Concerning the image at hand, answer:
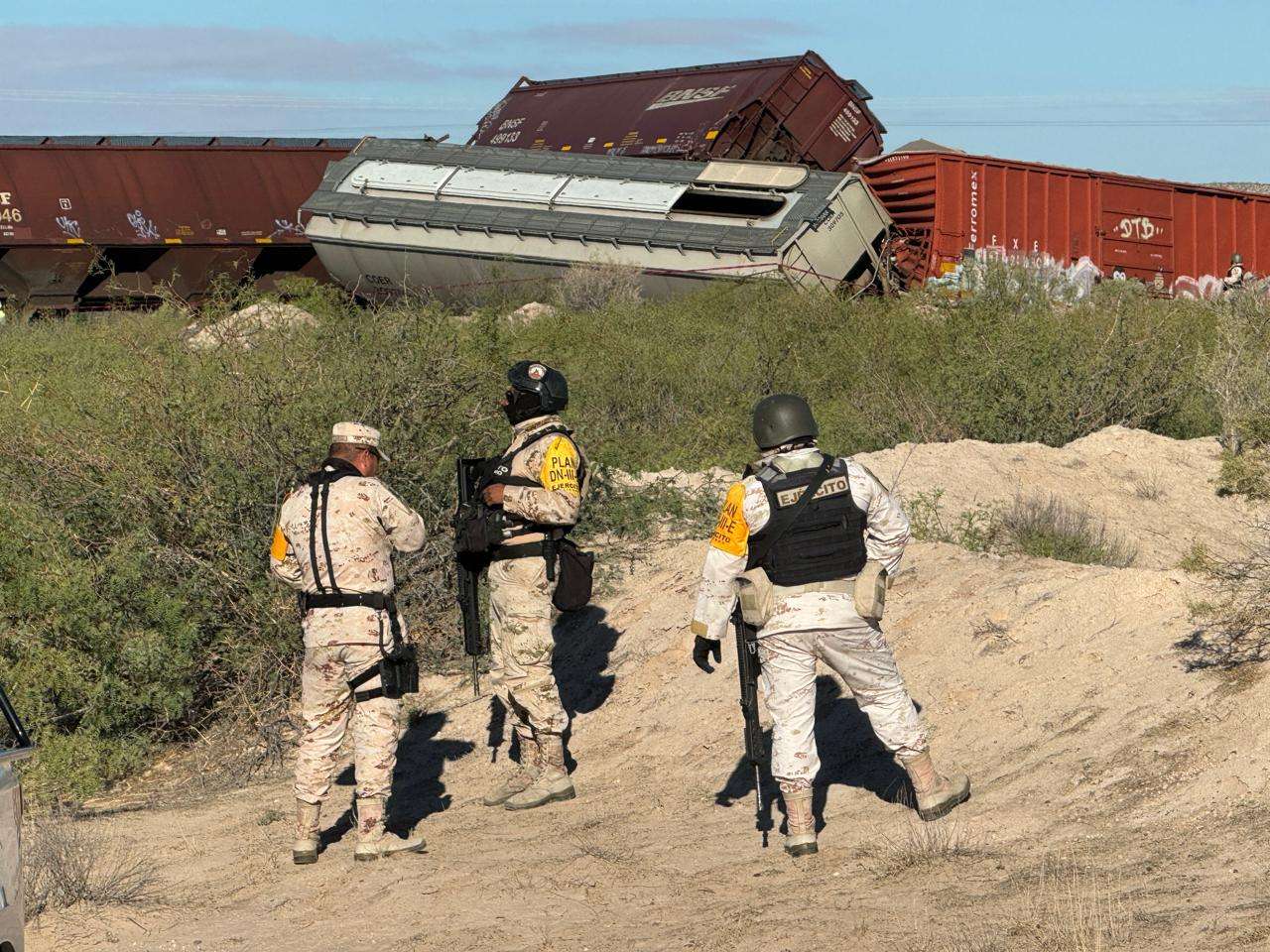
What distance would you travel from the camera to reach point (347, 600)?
21.4ft

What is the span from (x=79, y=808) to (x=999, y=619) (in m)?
5.04

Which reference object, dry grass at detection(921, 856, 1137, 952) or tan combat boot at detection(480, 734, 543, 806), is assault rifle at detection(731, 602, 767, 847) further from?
tan combat boot at detection(480, 734, 543, 806)

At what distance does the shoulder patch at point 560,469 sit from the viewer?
23.4 feet

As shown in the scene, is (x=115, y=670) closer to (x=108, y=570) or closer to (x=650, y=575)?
(x=108, y=570)

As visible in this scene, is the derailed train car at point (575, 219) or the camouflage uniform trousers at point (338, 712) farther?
the derailed train car at point (575, 219)

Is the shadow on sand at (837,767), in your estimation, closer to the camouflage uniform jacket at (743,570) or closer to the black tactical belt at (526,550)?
the camouflage uniform jacket at (743,570)

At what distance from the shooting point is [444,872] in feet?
21.0

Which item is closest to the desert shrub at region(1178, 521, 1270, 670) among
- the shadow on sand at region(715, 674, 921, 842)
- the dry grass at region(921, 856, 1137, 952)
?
the shadow on sand at region(715, 674, 921, 842)

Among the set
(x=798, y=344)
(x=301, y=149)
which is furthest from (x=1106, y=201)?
(x=301, y=149)

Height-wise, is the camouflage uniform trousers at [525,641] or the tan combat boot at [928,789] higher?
the camouflage uniform trousers at [525,641]

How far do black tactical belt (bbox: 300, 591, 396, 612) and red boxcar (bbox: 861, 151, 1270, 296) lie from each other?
18.4 metres

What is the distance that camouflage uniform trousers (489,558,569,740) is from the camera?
7250mm

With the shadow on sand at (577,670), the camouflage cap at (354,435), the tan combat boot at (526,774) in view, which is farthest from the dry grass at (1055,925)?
the shadow on sand at (577,670)

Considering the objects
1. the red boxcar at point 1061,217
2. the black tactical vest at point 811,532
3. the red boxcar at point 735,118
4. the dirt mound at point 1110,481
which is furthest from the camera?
the red boxcar at point 735,118
